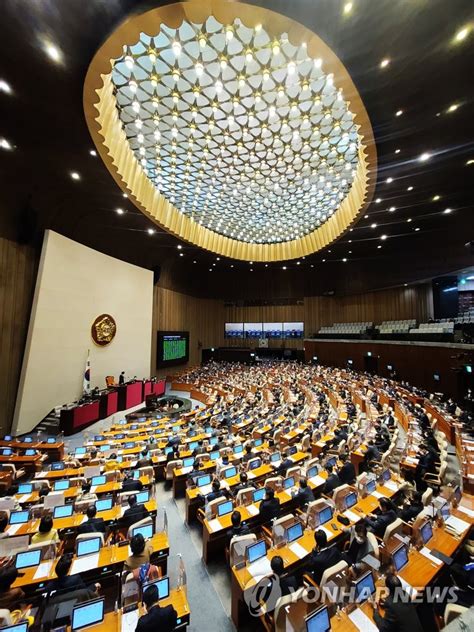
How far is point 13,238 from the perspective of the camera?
42.9ft

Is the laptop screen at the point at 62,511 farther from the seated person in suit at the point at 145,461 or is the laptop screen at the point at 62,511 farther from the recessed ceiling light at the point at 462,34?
the recessed ceiling light at the point at 462,34

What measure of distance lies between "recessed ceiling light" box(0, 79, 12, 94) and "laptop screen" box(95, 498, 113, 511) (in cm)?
1046

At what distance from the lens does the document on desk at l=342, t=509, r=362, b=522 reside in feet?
→ 18.4

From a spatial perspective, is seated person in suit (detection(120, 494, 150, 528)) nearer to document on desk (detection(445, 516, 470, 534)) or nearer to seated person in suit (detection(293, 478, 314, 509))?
seated person in suit (detection(293, 478, 314, 509))

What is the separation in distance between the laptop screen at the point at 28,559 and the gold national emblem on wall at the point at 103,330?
14674mm

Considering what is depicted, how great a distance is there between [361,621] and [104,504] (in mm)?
5130

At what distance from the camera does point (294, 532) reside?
504cm

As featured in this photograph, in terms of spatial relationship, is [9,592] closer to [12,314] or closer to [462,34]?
[12,314]

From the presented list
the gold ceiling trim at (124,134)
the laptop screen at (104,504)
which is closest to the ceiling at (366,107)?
the gold ceiling trim at (124,134)

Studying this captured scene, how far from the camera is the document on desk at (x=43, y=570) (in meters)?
4.28

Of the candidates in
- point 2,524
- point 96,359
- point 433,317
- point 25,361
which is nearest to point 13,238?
point 25,361

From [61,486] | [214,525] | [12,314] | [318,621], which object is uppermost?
[12,314]

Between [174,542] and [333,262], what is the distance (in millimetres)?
27621

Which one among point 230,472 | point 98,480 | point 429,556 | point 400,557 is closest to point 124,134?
point 98,480
